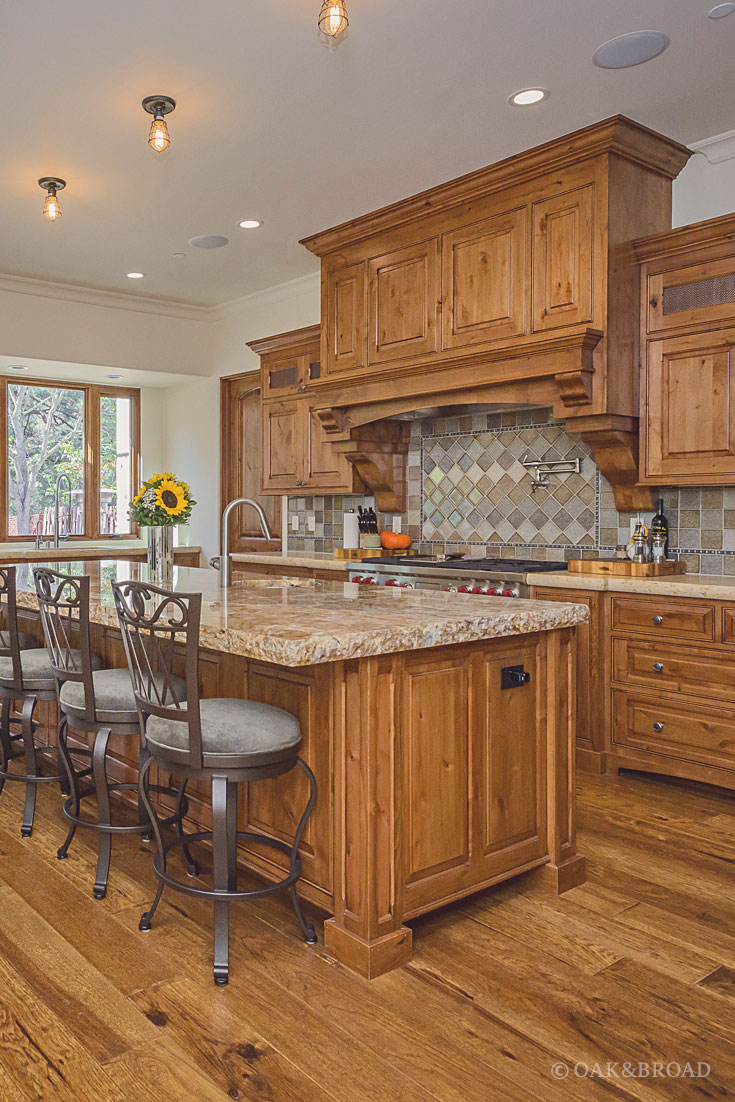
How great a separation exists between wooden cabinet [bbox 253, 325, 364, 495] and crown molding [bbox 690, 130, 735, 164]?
262 cm

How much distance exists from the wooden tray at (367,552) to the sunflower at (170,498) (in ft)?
6.98

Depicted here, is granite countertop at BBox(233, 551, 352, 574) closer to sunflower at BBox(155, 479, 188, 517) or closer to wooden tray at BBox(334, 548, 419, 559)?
wooden tray at BBox(334, 548, 419, 559)

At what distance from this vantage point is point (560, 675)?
8.52 ft

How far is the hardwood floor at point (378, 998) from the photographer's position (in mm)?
1718

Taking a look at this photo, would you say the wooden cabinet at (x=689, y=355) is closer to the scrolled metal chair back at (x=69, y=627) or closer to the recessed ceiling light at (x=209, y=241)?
the scrolled metal chair back at (x=69, y=627)

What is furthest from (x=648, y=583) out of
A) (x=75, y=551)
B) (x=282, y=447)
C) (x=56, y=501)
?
(x=56, y=501)

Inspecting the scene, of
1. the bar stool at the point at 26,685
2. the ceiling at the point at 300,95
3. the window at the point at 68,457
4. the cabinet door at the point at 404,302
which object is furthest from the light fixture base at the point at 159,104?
the window at the point at 68,457

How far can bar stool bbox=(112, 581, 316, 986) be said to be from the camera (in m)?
2.12

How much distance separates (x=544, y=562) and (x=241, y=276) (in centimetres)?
332

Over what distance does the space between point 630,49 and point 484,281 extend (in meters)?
1.32

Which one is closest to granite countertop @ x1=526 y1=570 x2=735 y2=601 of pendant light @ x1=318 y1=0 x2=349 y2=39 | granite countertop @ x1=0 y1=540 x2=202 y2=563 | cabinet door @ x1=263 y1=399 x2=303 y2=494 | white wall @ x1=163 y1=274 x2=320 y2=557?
pendant light @ x1=318 y1=0 x2=349 y2=39

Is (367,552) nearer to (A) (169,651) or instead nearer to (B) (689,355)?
(B) (689,355)

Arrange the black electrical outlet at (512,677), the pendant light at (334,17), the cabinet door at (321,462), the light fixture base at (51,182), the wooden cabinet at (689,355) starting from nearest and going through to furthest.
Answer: the pendant light at (334,17) < the black electrical outlet at (512,677) < the wooden cabinet at (689,355) < the light fixture base at (51,182) < the cabinet door at (321,462)

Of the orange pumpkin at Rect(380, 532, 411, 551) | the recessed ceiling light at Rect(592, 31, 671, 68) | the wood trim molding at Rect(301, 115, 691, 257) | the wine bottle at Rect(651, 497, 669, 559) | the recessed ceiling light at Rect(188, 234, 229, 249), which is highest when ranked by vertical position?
the recessed ceiling light at Rect(188, 234, 229, 249)
